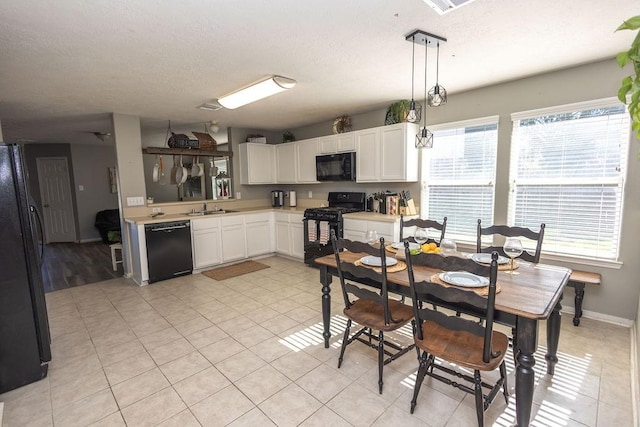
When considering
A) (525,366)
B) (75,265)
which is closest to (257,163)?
(75,265)

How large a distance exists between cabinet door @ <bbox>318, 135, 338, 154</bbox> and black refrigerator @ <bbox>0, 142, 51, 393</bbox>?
3642mm

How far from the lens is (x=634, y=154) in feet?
8.93

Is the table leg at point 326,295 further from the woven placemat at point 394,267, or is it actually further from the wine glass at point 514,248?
the wine glass at point 514,248

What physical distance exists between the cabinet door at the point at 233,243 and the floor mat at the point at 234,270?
0.51 ft

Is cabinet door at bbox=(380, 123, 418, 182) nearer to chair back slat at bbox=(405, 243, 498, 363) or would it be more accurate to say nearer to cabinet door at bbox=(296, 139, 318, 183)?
cabinet door at bbox=(296, 139, 318, 183)

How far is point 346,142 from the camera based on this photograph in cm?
474

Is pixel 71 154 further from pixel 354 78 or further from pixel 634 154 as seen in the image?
pixel 634 154

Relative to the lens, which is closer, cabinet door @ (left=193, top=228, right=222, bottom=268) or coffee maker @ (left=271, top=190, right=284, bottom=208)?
cabinet door @ (left=193, top=228, right=222, bottom=268)

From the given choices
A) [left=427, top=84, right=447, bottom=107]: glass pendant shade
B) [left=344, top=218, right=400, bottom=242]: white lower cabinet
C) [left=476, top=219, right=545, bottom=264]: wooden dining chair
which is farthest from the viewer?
[left=344, top=218, right=400, bottom=242]: white lower cabinet

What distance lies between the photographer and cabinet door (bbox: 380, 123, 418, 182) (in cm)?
403

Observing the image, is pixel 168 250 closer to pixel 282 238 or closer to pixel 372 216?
pixel 282 238

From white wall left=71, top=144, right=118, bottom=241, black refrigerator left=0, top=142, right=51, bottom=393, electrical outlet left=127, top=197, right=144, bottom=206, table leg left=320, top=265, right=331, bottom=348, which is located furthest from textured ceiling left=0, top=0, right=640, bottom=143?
white wall left=71, top=144, right=118, bottom=241

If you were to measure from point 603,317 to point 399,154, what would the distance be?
270 cm

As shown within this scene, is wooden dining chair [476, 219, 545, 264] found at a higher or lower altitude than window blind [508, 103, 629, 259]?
lower
